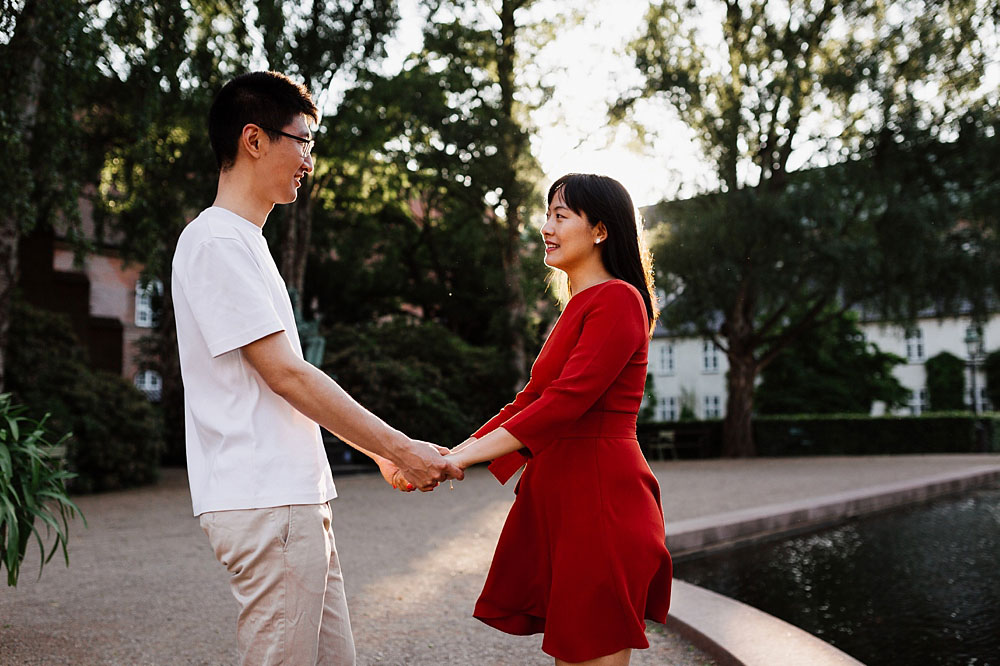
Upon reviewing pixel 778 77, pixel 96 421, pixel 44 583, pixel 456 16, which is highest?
pixel 456 16

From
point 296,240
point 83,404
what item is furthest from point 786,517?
point 296,240

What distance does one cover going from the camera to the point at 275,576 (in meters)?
2.00

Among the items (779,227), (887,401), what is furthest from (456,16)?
(887,401)

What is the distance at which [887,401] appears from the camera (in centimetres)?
3756

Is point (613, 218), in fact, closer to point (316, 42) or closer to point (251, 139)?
point (251, 139)

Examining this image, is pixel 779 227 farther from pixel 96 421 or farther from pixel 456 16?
pixel 96 421

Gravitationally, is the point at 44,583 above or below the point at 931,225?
below

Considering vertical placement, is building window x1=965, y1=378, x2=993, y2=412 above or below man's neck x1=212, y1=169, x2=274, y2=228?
below

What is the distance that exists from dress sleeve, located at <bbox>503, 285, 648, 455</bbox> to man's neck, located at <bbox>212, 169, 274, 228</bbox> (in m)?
0.84

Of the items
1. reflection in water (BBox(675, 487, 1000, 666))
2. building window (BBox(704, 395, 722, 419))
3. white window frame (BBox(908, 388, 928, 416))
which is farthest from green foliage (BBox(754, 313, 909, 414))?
reflection in water (BBox(675, 487, 1000, 666))

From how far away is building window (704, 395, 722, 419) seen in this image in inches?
1914

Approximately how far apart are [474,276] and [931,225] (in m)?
13.1

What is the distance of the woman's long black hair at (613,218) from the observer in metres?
2.52

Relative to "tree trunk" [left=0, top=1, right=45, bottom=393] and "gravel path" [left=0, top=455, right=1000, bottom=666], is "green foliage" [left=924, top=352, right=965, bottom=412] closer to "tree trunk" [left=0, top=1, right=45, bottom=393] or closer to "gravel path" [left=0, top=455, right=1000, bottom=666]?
"gravel path" [left=0, top=455, right=1000, bottom=666]
